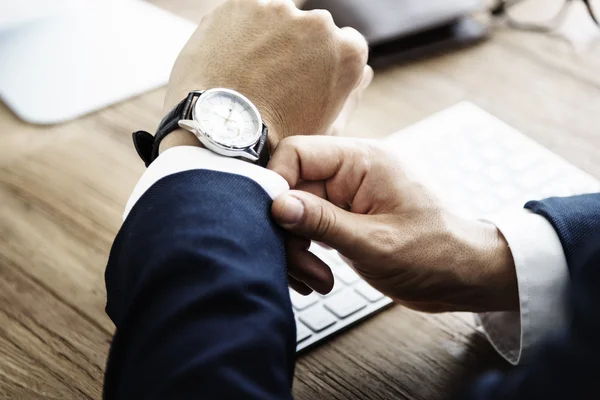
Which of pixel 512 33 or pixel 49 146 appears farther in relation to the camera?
Answer: pixel 512 33

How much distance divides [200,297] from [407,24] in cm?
75

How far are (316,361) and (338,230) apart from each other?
135 millimetres

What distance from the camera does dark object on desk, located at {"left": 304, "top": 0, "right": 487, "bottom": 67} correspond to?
1.08m

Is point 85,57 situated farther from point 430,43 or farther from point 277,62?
point 430,43

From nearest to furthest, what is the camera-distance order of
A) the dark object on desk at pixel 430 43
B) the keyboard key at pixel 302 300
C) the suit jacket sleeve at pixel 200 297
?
the suit jacket sleeve at pixel 200 297, the keyboard key at pixel 302 300, the dark object on desk at pixel 430 43

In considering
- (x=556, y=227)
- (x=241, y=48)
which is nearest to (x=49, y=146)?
(x=241, y=48)

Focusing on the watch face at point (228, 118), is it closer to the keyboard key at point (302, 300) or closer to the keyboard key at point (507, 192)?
the keyboard key at point (302, 300)

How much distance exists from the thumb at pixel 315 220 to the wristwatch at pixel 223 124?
6 cm

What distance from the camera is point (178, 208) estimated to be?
0.55m

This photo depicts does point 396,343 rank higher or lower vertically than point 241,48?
lower

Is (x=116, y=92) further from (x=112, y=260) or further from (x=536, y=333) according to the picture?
(x=536, y=333)

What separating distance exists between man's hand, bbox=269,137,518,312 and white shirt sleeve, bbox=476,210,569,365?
16 mm

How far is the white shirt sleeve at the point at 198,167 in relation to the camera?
0.61 meters

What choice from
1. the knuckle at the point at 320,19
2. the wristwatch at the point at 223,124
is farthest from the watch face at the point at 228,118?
the knuckle at the point at 320,19
